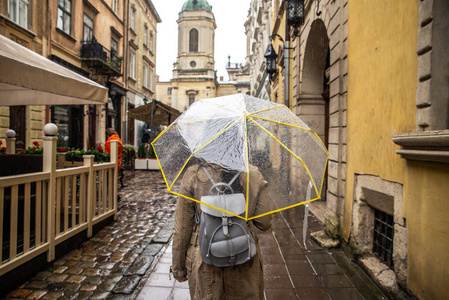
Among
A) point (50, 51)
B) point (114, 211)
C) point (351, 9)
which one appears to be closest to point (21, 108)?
point (50, 51)

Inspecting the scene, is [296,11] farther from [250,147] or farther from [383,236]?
[250,147]

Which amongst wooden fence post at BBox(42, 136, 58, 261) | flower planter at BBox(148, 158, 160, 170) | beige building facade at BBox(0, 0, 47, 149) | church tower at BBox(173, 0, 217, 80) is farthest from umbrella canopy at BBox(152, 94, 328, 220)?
church tower at BBox(173, 0, 217, 80)

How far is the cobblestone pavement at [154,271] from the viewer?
3076 millimetres

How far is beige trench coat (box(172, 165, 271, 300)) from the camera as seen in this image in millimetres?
1897

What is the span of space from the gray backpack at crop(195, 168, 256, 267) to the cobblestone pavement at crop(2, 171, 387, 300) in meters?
1.55

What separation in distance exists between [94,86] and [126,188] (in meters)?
5.31

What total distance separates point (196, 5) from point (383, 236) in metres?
53.1

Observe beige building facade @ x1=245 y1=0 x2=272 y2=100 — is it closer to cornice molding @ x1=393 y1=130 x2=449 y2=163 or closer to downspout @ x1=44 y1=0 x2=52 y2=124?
downspout @ x1=44 y1=0 x2=52 y2=124

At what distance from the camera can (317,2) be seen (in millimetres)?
5871

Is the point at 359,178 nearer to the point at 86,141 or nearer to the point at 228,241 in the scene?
the point at 228,241

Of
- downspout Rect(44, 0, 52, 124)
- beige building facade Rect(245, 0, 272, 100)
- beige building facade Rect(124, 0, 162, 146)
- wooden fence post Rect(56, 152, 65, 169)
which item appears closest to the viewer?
wooden fence post Rect(56, 152, 65, 169)

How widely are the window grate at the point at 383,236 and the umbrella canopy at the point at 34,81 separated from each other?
436 centimetres

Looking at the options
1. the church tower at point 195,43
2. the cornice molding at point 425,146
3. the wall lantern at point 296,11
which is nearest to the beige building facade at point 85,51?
the wall lantern at point 296,11

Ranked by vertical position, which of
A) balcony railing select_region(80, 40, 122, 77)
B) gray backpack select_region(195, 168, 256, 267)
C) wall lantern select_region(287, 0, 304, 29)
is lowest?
gray backpack select_region(195, 168, 256, 267)
